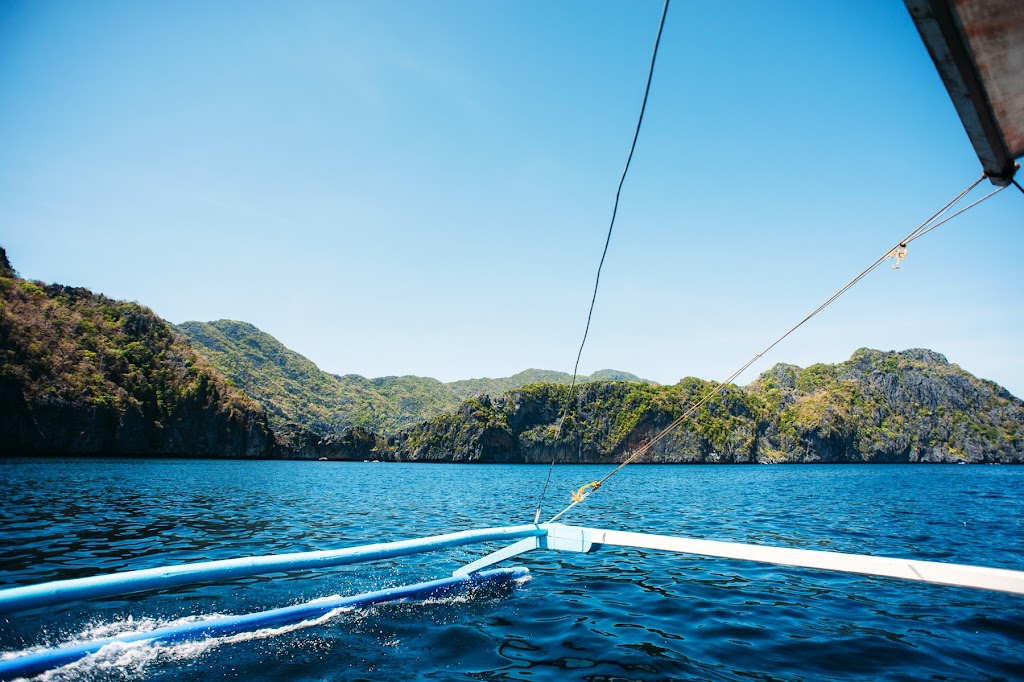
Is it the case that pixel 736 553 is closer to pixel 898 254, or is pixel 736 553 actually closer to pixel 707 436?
pixel 898 254

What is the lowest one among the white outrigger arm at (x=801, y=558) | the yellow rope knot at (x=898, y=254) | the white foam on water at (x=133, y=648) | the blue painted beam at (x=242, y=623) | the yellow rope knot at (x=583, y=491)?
the white foam on water at (x=133, y=648)

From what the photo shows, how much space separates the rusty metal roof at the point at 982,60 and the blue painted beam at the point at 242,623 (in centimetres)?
899

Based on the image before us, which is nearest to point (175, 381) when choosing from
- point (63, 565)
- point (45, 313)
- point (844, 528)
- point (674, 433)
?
point (45, 313)

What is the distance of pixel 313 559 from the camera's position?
6.43 meters

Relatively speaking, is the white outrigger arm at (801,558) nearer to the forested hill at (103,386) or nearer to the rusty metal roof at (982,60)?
the rusty metal roof at (982,60)

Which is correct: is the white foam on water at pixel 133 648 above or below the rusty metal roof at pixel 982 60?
below

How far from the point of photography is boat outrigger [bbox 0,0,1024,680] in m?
2.78

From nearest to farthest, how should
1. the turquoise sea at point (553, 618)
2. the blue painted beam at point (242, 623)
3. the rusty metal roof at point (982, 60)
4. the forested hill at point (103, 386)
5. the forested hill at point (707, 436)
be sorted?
the rusty metal roof at point (982, 60)
the blue painted beam at point (242, 623)
the turquoise sea at point (553, 618)
the forested hill at point (103, 386)
the forested hill at point (707, 436)

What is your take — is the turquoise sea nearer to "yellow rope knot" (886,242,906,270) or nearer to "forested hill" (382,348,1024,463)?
"yellow rope knot" (886,242,906,270)

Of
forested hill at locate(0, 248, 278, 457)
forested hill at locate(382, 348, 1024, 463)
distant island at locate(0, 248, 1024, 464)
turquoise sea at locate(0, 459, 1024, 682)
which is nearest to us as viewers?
turquoise sea at locate(0, 459, 1024, 682)

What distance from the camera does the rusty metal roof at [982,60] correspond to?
2.64m

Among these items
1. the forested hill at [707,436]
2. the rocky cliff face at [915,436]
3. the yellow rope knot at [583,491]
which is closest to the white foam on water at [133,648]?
the yellow rope knot at [583,491]

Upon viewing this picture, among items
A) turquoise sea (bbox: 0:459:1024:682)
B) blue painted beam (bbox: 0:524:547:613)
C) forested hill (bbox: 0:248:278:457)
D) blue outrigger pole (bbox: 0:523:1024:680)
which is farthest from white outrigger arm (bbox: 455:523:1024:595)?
forested hill (bbox: 0:248:278:457)

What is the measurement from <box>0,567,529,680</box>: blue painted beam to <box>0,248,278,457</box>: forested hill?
117 metres
